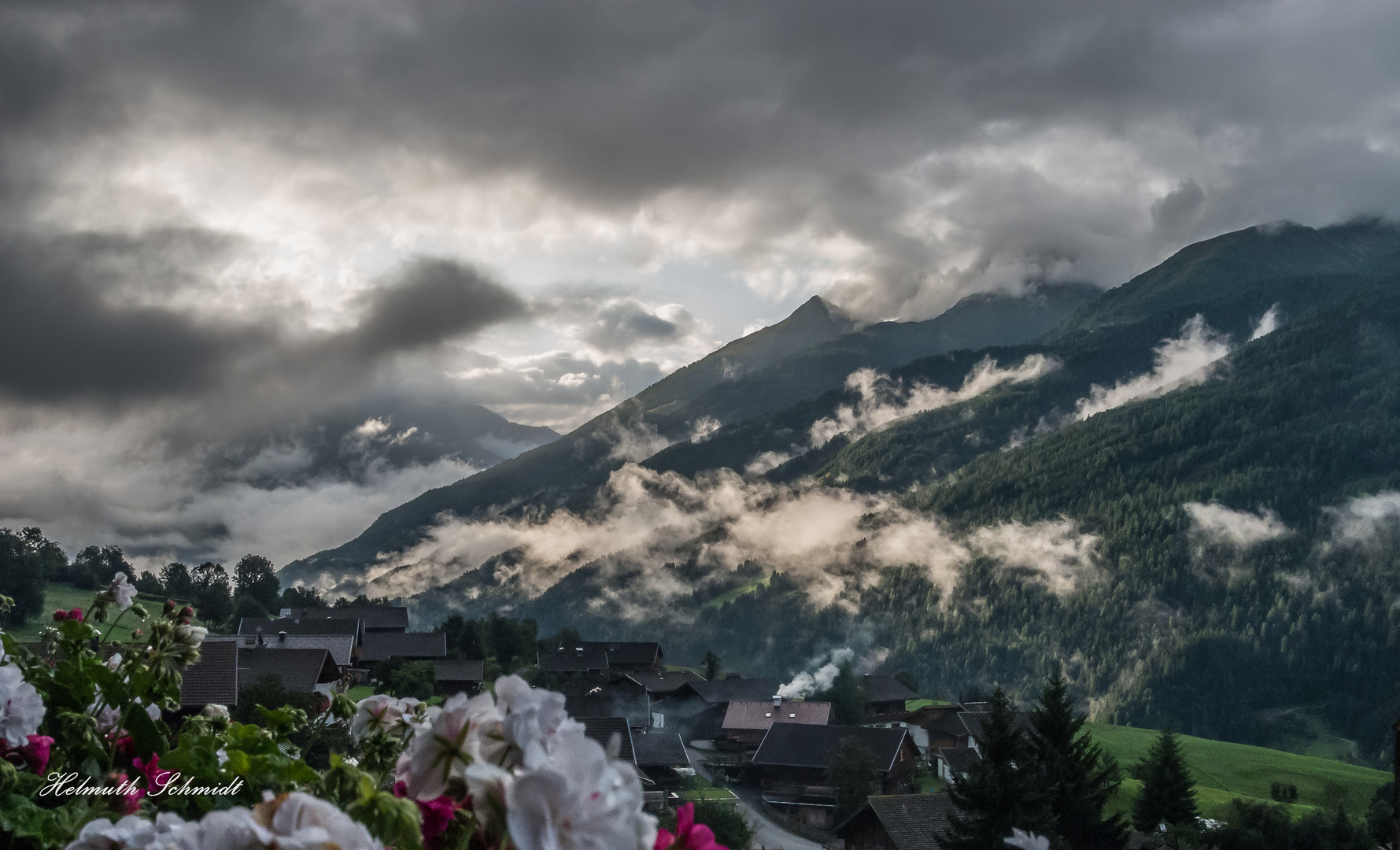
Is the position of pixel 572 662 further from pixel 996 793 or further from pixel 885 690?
A: pixel 996 793

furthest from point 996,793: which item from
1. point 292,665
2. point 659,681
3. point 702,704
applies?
point 659,681

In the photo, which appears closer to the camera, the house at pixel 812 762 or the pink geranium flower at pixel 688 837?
the pink geranium flower at pixel 688 837

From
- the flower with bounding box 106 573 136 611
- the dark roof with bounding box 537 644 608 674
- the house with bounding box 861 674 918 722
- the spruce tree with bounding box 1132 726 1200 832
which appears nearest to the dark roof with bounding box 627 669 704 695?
the dark roof with bounding box 537 644 608 674

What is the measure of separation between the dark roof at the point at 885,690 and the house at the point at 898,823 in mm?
63745

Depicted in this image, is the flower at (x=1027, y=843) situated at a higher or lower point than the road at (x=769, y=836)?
higher

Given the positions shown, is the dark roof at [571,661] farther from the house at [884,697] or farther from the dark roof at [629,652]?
the house at [884,697]

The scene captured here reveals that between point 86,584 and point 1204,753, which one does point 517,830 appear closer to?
point 86,584

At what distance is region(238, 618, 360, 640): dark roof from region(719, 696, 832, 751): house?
34.8 m

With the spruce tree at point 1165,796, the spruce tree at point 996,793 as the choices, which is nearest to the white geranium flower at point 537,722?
the spruce tree at point 996,793

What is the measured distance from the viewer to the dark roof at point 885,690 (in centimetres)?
10531

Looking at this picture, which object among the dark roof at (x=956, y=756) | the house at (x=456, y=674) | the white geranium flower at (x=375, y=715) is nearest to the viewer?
the white geranium flower at (x=375, y=715)

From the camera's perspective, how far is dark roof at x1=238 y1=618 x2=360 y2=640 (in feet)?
250

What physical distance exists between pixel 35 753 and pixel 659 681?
10026cm

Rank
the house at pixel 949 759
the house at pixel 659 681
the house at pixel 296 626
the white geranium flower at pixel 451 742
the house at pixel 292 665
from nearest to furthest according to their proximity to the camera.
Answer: the white geranium flower at pixel 451 742, the house at pixel 292 665, the house at pixel 949 759, the house at pixel 296 626, the house at pixel 659 681
